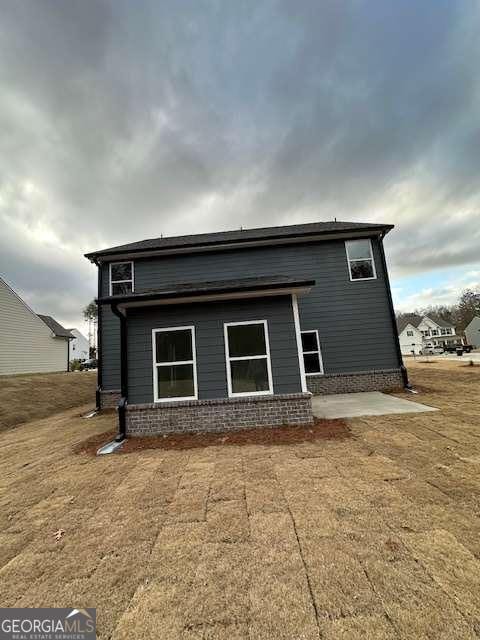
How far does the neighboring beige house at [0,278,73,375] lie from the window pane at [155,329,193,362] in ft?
59.8

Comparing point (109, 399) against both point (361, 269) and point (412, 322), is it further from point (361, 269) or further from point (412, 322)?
point (412, 322)

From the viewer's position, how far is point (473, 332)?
158 feet

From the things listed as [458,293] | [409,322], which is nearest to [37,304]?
[409,322]

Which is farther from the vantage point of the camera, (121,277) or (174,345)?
(121,277)

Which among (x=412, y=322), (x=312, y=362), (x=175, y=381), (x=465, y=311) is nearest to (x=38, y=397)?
(x=175, y=381)

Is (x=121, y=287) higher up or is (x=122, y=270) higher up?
(x=122, y=270)

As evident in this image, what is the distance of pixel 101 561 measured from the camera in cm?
237

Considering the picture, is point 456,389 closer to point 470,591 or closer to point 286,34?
point 470,591

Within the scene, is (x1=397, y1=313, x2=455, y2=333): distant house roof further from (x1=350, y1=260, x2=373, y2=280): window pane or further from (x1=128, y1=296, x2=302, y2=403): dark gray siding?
(x1=128, y1=296, x2=302, y2=403): dark gray siding

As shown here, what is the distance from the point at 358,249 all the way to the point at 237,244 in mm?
4889

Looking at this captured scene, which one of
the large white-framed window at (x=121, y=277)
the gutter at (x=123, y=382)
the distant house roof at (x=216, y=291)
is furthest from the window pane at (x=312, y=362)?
the large white-framed window at (x=121, y=277)

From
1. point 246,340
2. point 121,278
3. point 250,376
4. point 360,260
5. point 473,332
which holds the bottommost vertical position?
point 250,376

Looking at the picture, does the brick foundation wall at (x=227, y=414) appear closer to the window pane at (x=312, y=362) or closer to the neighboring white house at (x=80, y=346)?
the window pane at (x=312, y=362)

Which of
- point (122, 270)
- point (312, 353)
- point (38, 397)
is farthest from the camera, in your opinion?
point (38, 397)
